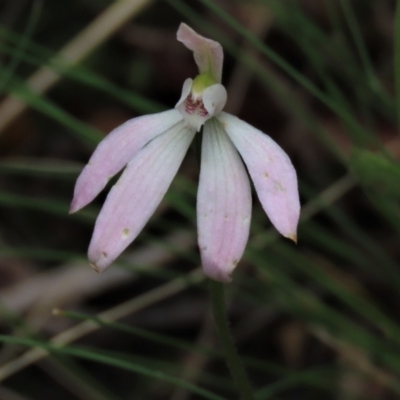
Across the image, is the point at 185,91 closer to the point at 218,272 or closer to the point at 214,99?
the point at 214,99

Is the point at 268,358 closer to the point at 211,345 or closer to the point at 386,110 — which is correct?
the point at 211,345

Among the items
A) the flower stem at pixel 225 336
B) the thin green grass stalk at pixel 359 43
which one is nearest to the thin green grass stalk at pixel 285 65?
the thin green grass stalk at pixel 359 43

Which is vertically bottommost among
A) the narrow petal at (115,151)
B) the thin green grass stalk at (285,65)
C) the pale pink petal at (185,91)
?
the narrow petal at (115,151)

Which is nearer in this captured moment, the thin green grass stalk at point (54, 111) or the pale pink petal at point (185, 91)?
the pale pink petal at point (185, 91)

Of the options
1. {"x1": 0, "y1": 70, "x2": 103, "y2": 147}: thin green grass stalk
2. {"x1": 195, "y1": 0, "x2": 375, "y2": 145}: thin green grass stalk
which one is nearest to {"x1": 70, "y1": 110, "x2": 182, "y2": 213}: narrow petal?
{"x1": 195, "y1": 0, "x2": 375, "y2": 145}: thin green grass stalk

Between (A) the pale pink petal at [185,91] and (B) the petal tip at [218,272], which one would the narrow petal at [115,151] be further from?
(B) the petal tip at [218,272]

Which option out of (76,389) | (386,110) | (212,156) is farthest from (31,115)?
(212,156)

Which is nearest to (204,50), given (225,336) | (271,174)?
(271,174)

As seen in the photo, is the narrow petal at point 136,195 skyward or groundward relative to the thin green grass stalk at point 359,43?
groundward
